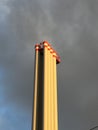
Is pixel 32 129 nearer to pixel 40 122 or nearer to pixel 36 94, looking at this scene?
A: pixel 40 122

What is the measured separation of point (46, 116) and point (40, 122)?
66 cm

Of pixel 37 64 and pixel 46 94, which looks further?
pixel 37 64

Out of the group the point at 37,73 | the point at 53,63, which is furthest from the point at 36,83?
the point at 53,63

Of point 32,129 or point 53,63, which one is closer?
point 32,129

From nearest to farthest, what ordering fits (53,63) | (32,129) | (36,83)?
(32,129), (36,83), (53,63)

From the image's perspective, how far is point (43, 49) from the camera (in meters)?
25.6

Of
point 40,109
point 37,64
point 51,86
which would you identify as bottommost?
point 40,109

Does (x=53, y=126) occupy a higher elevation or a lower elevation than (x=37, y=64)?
lower

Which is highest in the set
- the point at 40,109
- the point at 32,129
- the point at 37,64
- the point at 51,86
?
the point at 37,64

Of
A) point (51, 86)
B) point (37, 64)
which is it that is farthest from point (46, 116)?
point (37, 64)

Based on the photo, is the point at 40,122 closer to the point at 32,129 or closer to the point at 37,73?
the point at 32,129

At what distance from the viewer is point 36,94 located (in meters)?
23.7

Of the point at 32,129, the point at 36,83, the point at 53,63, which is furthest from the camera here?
the point at 53,63

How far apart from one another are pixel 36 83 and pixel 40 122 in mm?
3163
